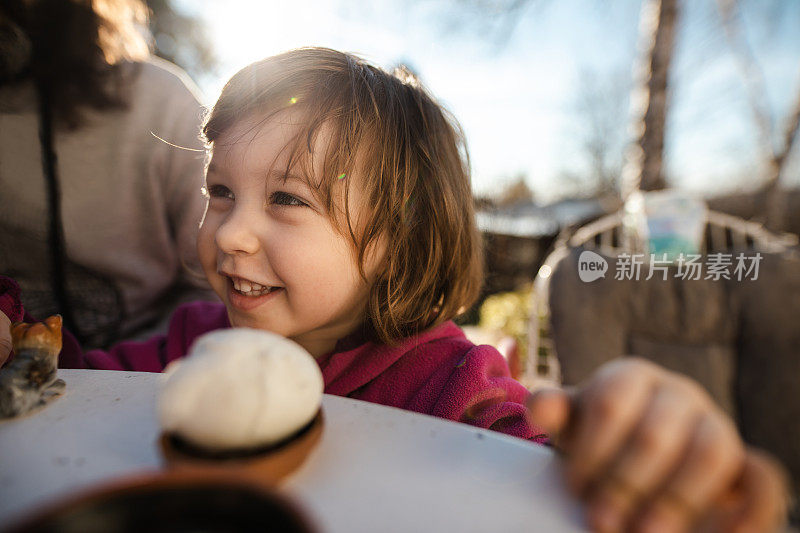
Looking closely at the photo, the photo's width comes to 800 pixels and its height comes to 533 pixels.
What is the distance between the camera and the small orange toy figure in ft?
1.40

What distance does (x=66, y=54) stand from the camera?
3.56ft

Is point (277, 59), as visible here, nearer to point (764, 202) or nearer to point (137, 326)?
point (137, 326)

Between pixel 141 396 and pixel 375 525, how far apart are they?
33 cm

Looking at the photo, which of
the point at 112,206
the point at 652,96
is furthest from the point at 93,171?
the point at 652,96

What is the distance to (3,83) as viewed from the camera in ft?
3.35

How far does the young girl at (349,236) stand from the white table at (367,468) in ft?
0.87

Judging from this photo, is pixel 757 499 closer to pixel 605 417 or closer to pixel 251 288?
pixel 605 417

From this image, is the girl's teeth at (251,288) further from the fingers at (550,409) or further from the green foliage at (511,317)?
the green foliage at (511,317)

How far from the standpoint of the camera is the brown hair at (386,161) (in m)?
0.78

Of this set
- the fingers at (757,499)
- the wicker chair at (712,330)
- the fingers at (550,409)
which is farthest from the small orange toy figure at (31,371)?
the wicker chair at (712,330)

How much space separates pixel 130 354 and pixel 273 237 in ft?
1.81

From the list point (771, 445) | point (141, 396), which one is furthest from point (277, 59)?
point (771, 445)

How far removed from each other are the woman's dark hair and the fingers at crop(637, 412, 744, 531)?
1382mm

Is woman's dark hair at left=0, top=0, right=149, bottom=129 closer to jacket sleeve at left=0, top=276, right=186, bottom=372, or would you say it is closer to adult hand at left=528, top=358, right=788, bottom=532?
jacket sleeve at left=0, top=276, right=186, bottom=372
